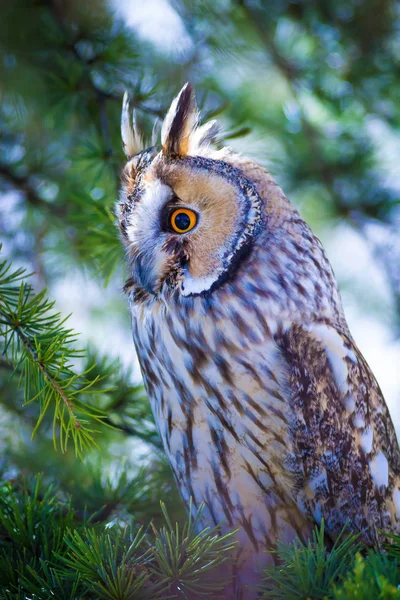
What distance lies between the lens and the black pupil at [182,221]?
61.9 inches

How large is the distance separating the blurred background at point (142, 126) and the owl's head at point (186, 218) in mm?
290

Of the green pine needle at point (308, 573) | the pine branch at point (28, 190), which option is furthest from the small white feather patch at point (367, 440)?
the pine branch at point (28, 190)

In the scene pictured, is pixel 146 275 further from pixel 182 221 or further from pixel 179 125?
pixel 179 125

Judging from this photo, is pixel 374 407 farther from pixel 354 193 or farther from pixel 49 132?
pixel 49 132

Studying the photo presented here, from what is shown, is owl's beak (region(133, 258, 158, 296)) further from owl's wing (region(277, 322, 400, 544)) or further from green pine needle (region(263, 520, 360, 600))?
green pine needle (region(263, 520, 360, 600))

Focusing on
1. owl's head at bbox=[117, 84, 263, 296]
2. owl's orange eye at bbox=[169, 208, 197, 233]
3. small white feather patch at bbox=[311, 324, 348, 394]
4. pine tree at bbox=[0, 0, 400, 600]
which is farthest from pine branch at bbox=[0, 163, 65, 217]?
small white feather patch at bbox=[311, 324, 348, 394]

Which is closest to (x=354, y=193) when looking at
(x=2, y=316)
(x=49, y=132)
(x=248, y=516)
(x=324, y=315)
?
(x=324, y=315)

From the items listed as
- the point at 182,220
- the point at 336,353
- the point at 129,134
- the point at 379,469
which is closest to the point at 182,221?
the point at 182,220

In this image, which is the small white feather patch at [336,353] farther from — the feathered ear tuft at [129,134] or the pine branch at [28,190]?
the pine branch at [28,190]

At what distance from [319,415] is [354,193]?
136 centimetres

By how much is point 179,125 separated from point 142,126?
54 cm

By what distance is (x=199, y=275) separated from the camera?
5.17ft

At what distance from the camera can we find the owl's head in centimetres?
156

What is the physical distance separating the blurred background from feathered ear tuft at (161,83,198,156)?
216 millimetres
